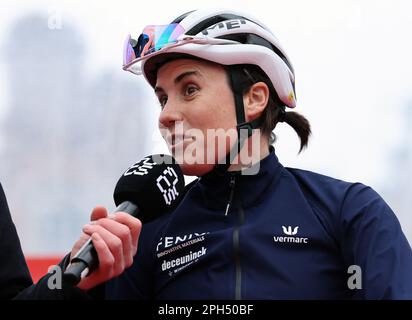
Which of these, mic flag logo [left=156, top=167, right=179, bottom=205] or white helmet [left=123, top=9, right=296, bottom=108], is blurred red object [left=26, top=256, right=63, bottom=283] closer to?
white helmet [left=123, top=9, right=296, bottom=108]

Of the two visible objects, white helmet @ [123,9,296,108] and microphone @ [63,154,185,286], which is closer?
microphone @ [63,154,185,286]

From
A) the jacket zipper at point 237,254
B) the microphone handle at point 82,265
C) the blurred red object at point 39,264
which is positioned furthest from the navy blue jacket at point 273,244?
the blurred red object at point 39,264

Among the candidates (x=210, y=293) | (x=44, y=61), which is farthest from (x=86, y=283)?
(x=44, y=61)

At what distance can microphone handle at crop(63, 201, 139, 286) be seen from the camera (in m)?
1.44

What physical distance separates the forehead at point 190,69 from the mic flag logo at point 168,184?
298 mm

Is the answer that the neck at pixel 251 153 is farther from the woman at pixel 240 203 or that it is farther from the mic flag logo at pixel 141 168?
the mic flag logo at pixel 141 168

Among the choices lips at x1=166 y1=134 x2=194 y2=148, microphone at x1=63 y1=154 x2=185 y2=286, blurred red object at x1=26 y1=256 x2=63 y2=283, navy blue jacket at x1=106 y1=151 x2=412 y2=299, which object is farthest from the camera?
blurred red object at x1=26 y1=256 x2=63 y2=283

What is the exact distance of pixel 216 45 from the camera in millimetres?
2045

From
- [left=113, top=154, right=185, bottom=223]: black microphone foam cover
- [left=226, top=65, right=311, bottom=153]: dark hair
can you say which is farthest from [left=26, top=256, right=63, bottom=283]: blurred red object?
[left=113, top=154, right=185, bottom=223]: black microphone foam cover

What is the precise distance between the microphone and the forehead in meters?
0.26

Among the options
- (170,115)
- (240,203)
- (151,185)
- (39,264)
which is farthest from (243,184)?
(39,264)

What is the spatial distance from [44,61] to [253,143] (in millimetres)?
2664
